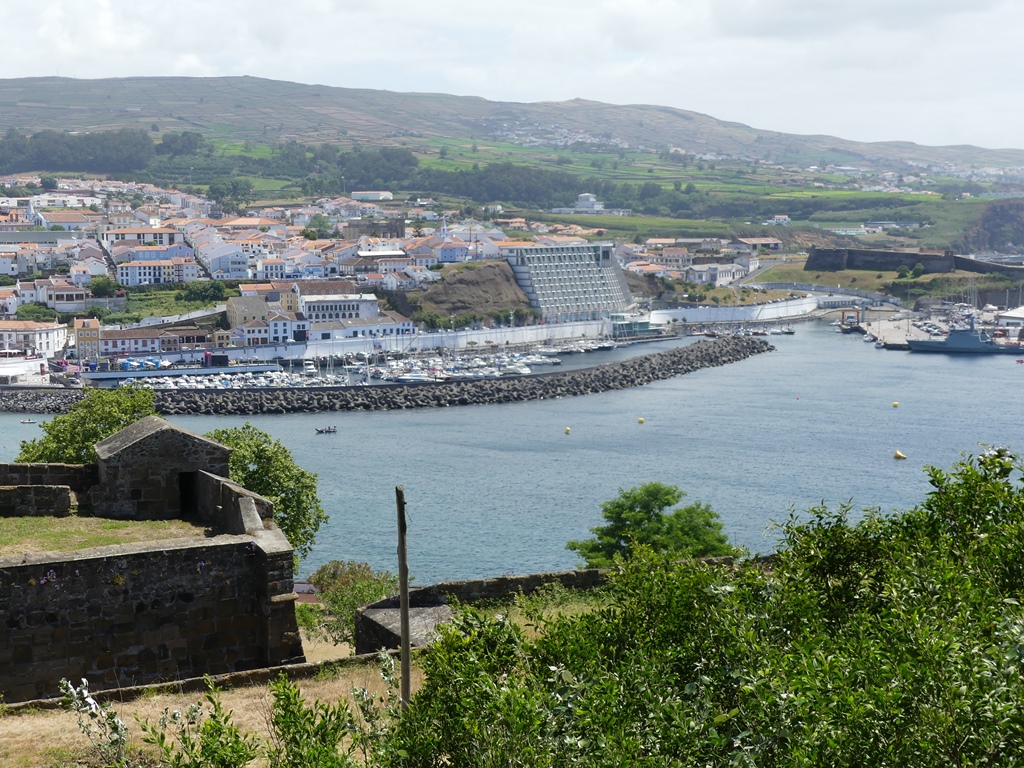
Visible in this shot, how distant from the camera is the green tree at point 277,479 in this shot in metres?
13.3

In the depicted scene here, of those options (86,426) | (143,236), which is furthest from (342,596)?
(143,236)

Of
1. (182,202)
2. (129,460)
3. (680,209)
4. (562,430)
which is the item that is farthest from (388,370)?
(680,209)

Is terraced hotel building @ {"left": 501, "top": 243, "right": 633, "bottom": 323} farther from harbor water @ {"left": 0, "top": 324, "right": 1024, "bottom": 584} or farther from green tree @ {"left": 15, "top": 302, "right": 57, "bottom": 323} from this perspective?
green tree @ {"left": 15, "top": 302, "right": 57, "bottom": 323}

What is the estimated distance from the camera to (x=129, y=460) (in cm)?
621

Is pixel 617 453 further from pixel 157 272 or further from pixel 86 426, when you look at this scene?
pixel 157 272

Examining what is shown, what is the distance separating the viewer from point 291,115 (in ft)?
510

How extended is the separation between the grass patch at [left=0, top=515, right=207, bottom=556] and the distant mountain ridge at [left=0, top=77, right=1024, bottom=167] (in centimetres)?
13415

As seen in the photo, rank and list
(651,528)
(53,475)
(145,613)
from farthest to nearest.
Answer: (651,528) → (53,475) → (145,613)

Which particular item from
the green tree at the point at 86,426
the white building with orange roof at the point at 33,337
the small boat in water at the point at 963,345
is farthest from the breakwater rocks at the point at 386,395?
the green tree at the point at 86,426

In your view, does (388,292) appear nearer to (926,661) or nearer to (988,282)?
(988,282)

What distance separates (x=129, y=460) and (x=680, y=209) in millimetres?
107294

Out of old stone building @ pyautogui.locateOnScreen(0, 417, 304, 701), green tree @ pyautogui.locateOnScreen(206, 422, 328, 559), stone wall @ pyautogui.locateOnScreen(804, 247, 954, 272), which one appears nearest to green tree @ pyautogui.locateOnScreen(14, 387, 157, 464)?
green tree @ pyautogui.locateOnScreen(206, 422, 328, 559)

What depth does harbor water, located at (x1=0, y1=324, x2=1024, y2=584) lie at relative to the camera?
2294 cm

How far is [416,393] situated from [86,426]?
30692 millimetres
